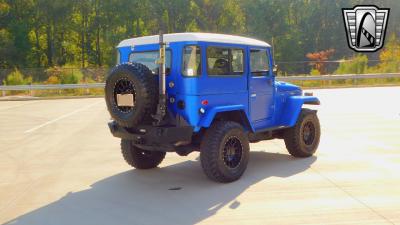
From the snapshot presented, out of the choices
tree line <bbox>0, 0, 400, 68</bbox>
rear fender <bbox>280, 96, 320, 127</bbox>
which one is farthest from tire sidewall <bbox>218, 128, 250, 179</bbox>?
tree line <bbox>0, 0, 400, 68</bbox>

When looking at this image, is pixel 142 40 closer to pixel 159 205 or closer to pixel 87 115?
pixel 159 205

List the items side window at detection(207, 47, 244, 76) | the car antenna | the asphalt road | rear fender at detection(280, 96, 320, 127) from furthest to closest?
1. rear fender at detection(280, 96, 320, 127)
2. side window at detection(207, 47, 244, 76)
3. the car antenna
4. the asphalt road

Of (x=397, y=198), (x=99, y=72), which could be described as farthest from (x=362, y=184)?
(x=99, y=72)

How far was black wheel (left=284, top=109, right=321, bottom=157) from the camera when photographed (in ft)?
25.9

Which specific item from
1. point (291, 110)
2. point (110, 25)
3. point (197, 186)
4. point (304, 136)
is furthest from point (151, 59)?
point (110, 25)

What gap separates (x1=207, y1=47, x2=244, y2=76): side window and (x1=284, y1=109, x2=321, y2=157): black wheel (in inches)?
71.0

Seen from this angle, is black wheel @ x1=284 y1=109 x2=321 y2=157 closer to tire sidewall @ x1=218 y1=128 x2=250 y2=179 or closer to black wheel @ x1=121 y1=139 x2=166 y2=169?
tire sidewall @ x1=218 y1=128 x2=250 y2=179

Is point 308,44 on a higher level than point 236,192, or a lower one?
higher

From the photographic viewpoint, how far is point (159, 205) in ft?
17.9

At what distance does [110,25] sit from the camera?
58375mm

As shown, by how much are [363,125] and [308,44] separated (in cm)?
5553

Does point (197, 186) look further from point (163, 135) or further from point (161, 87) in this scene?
point (161, 87)

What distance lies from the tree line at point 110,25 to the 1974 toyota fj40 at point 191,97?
154 ft

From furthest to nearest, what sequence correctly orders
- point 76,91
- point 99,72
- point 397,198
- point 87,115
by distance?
point 99,72 → point 76,91 → point 87,115 → point 397,198
